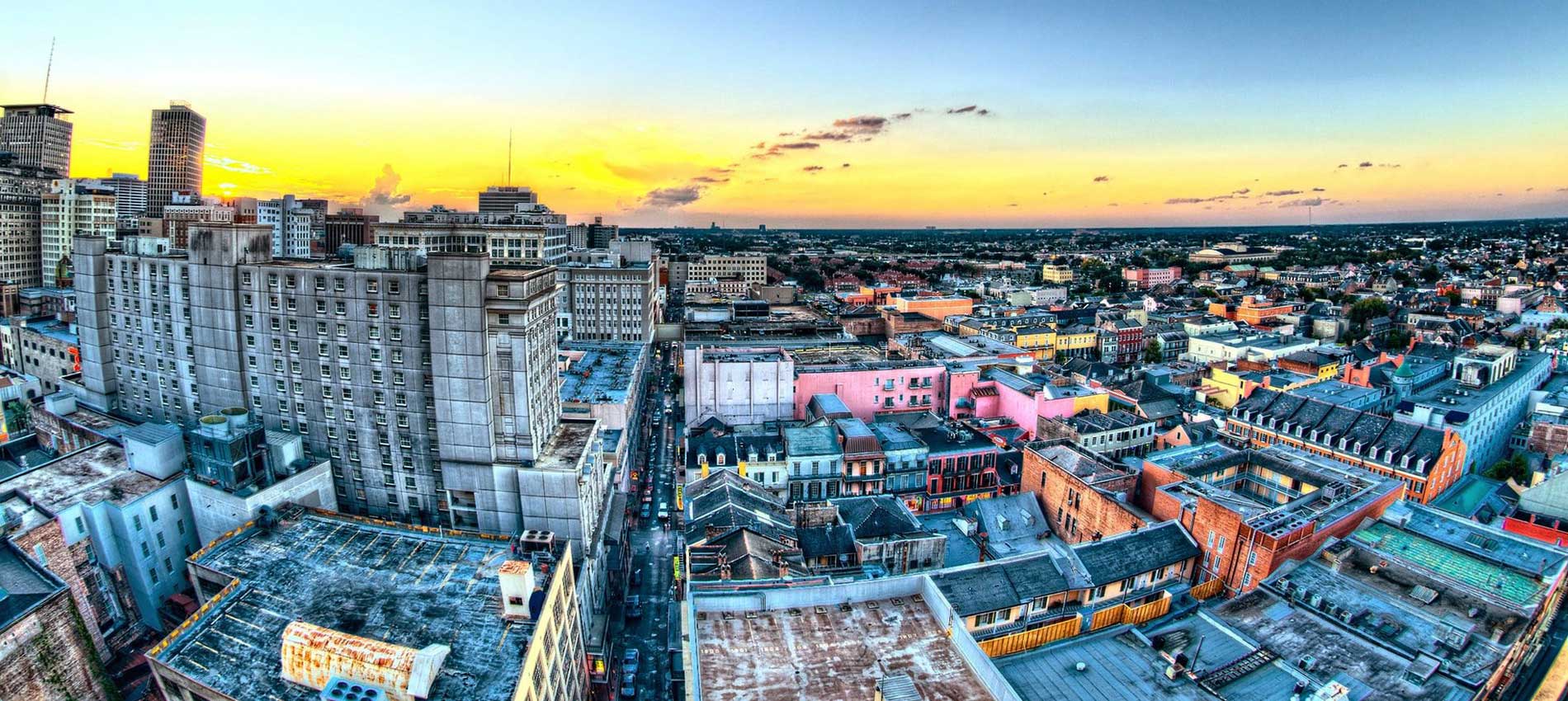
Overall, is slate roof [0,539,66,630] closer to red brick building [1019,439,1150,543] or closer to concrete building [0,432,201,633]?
concrete building [0,432,201,633]

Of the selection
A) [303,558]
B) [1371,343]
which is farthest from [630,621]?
[1371,343]

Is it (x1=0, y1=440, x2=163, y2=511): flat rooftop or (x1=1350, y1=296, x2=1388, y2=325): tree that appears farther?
(x1=1350, y1=296, x2=1388, y2=325): tree

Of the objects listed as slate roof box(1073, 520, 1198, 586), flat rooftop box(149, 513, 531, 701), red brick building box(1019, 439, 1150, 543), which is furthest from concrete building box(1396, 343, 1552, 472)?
flat rooftop box(149, 513, 531, 701)

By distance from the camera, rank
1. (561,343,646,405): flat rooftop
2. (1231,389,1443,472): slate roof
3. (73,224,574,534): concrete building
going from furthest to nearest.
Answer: (561,343,646,405): flat rooftop < (1231,389,1443,472): slate roof < (73,224,574,534): concrete building

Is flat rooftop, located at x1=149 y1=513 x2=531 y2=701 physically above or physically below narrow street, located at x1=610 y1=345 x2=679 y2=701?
above

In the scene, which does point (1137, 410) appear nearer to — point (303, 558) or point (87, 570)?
point (303, 558)

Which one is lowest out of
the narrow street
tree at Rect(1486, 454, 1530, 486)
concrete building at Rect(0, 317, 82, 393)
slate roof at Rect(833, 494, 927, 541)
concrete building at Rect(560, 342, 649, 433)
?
the narrow street
